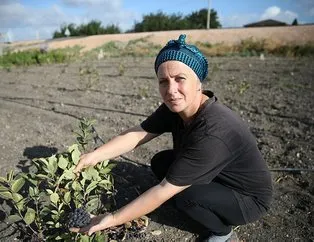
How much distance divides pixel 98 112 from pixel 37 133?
107 cm

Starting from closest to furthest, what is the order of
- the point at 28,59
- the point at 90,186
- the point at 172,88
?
1. the point at 172,88
2. the point at 90,186
3. the point at 28,59

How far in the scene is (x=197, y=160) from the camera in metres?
1.63

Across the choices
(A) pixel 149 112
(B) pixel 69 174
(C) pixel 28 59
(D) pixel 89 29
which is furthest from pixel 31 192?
(D) pixel 89 29

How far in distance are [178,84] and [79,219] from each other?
85 cm

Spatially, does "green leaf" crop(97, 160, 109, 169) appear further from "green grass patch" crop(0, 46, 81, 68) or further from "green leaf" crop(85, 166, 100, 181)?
"green grass patch" crop(0, 46, 81, 68)

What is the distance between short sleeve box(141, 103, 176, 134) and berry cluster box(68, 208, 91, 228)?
31.4 inches

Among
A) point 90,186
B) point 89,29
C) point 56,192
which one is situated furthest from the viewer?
point 89,29

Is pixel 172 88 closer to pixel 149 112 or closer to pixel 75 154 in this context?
pixel 75 154

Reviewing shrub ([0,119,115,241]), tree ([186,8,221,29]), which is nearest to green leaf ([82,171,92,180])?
shrub ([0,119,115,241])

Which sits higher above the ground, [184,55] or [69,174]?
[184,55]

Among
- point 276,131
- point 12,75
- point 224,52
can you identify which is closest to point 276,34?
point 224,52

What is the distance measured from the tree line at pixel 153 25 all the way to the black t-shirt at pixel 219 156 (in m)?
30.2

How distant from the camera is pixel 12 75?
8703 mm

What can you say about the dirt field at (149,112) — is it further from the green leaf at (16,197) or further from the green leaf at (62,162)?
the green leaf at (62,162)
